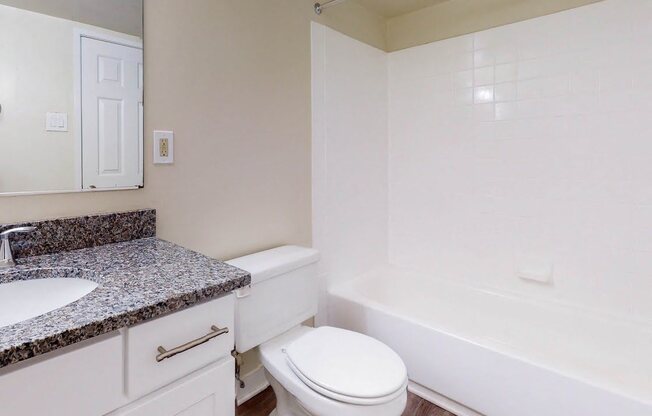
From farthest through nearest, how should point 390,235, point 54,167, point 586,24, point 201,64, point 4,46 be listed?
point 390,235, point 586,24, point 201,64, point 54,167, point 4,46

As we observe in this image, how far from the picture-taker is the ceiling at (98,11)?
111cm

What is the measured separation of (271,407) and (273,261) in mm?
755

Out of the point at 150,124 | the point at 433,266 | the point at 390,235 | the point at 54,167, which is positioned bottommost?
the point at 433,266

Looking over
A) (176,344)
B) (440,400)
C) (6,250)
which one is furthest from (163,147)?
(440,400)

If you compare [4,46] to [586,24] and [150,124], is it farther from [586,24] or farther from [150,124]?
[586,24]

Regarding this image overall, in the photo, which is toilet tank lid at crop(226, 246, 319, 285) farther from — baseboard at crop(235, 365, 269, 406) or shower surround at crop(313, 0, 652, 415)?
baseboard at crop(235, 365, 269, 406)

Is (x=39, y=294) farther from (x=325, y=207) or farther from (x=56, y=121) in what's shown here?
(x=325, y=207)

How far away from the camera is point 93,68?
1223 millimetres

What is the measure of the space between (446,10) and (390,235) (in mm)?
1513

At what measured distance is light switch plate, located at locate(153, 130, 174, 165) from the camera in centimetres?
139

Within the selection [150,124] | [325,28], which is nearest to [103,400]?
[150,124]

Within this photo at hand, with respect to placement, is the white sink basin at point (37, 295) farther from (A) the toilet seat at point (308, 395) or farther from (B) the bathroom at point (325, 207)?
(A) the toilet seat at point (308, 395)

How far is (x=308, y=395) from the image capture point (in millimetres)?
1275

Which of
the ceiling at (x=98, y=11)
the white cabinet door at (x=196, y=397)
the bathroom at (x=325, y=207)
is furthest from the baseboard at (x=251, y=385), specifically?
the ceiling at (x=98, y=11)
